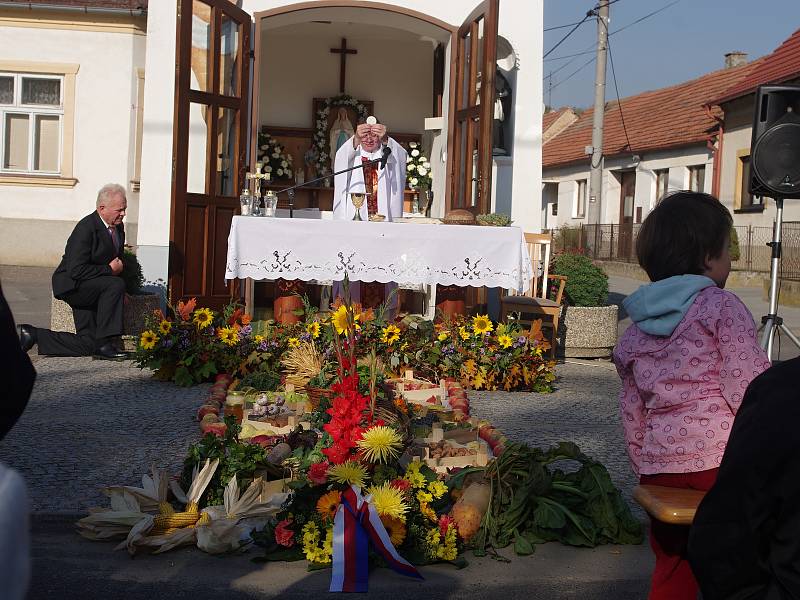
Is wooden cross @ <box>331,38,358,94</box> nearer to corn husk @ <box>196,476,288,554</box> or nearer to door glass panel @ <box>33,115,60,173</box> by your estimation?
door glass panel @ <box>33,115,60,173</box>

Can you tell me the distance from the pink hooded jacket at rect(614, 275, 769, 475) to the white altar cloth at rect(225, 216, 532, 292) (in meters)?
5.96

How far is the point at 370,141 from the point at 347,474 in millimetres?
6850

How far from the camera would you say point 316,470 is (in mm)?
4723

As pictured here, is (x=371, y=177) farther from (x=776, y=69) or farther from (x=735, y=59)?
(x=735, y=59)

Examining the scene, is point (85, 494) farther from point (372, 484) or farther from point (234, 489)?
point (372, 484)

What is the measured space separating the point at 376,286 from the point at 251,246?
2031 millimetres

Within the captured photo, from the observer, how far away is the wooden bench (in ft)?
9.41

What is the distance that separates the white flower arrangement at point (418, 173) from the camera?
48.1 ft

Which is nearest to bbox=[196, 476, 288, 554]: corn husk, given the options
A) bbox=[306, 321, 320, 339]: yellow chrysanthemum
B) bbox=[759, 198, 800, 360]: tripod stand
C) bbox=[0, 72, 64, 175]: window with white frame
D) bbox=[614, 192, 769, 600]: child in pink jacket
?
bbox=[614, 192, 769, 600]: child in pink jacket

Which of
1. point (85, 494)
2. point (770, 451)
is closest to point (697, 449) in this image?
point (770, 451)

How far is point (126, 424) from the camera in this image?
6.93m

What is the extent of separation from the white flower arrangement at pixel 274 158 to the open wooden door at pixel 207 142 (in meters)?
→ 3.48

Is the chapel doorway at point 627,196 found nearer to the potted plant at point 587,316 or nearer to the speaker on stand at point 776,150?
the potted plant at point 587,316

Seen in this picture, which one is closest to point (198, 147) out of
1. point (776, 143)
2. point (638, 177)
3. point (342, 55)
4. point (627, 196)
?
point (342, 55)
